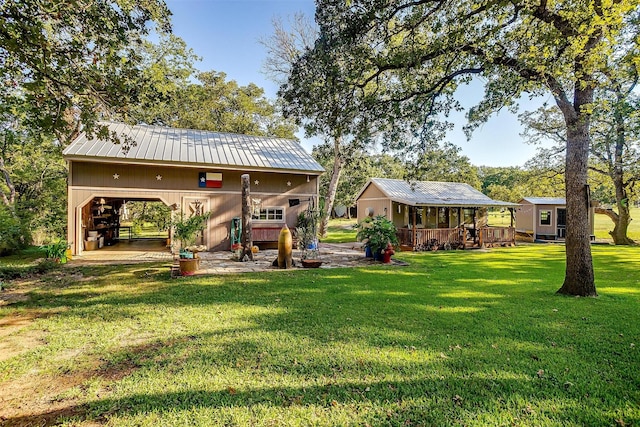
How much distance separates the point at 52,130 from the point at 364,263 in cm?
841

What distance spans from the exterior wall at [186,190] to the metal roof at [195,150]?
506 mm

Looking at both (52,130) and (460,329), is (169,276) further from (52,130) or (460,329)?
(460,329)

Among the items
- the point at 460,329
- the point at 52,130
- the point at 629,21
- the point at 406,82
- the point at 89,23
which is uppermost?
the point at 406,82

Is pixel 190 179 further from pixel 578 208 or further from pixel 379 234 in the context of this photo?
pixel 578 208

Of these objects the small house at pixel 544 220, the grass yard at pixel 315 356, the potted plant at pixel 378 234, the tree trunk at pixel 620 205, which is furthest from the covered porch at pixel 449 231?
the grass yard at pixel 315 356

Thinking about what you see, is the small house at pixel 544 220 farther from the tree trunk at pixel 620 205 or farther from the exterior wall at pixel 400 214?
the exterior wall at pixel 400 214

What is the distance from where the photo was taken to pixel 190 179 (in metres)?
12.4

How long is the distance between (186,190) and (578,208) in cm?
1214

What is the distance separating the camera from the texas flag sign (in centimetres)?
1254

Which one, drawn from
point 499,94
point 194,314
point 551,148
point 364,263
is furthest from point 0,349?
point 551,148

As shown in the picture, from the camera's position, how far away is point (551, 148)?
2195cm

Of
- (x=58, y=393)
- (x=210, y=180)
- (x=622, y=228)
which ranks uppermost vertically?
(x=210, y=180)

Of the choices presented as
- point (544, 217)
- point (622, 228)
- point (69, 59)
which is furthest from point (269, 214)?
point (622, 228)

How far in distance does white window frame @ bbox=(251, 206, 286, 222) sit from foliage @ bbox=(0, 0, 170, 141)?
852 centimetres
